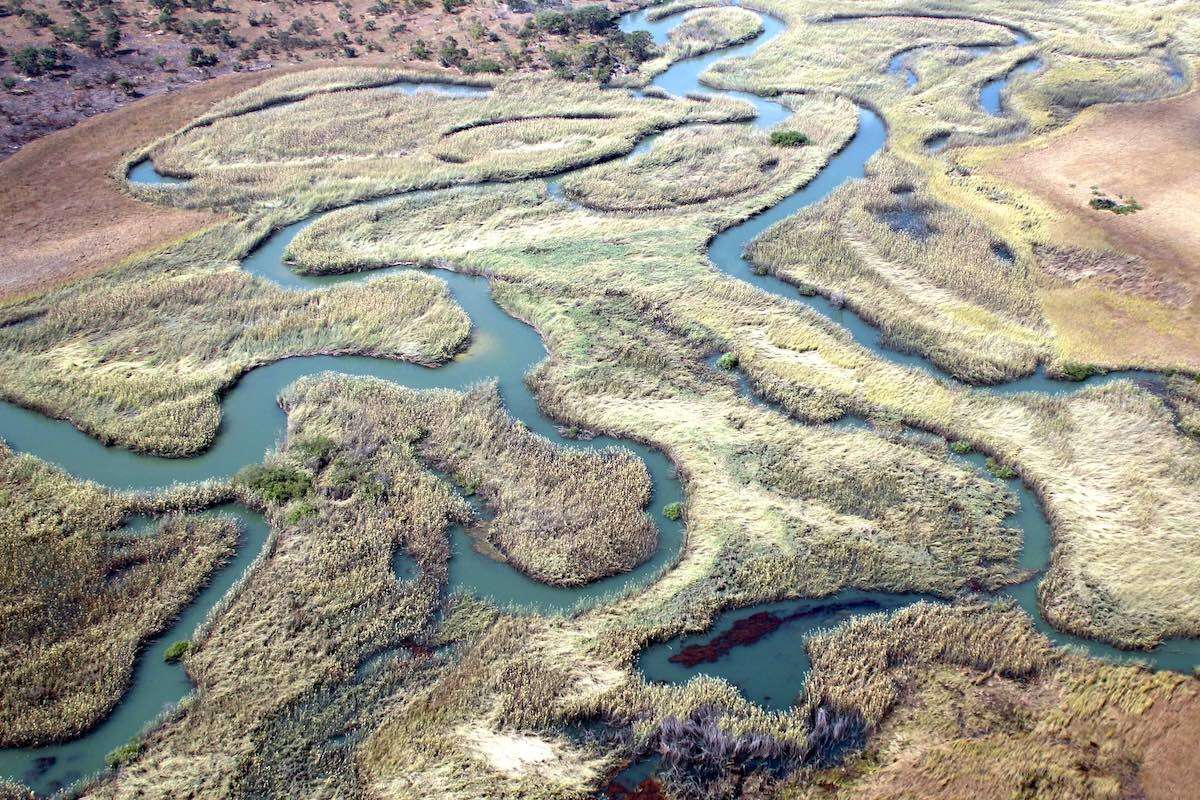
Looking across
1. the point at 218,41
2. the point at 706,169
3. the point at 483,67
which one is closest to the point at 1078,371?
the point at 706,169

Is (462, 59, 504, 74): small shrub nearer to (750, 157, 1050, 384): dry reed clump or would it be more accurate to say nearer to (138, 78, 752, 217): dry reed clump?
(138, 78, 752, 217): dry reed clump

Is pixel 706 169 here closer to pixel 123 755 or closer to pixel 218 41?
pixel 123 755

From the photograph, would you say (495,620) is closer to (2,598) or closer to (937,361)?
(2,598)

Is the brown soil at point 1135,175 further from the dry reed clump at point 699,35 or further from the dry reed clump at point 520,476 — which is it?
the dry reed clump at point 520,476

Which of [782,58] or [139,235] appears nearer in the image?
[139,235]

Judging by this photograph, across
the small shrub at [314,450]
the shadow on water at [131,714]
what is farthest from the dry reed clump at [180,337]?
the shadow on water at [131,714]

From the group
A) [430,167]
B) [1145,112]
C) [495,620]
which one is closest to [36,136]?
[430,167]
